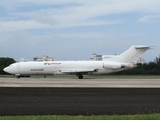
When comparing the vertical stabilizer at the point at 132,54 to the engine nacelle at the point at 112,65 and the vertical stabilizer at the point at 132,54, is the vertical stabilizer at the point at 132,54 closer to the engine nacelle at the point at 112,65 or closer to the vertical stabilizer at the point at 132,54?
the vertical stabilizer at the point at 132,54

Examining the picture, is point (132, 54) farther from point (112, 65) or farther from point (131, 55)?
point (112, 65)

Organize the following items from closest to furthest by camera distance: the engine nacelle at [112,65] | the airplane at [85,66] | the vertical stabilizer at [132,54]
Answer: the vertical stabilizer at [132,54]
the engine nacelle at [112,65]
the airplane at [85,66]

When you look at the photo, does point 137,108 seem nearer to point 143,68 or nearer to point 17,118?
point 17,118

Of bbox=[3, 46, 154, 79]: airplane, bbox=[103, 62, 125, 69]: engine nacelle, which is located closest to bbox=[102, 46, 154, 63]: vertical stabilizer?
bbox=[3, 46, 154, 79]: airplane

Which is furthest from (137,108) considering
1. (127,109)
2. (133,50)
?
(133,50)

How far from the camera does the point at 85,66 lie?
6328 cm

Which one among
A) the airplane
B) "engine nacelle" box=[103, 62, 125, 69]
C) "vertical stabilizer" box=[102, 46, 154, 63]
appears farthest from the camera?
the airplane

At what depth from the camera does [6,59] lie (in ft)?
470

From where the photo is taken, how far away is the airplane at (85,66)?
61.7 m

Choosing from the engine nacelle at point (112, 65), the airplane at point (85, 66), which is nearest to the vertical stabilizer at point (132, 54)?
the airplane at point (85, 66)

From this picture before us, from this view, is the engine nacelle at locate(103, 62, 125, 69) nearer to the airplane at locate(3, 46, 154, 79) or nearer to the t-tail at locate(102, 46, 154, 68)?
the airplane at locate(3, 46, 154, 79)

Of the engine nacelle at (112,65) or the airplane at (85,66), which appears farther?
the airplane at (85,66)

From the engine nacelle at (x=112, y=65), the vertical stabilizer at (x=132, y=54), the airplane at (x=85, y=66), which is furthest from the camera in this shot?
the airplane at (x=85, y=66)

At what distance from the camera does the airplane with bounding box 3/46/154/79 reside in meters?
61.7
